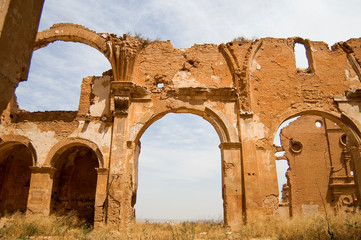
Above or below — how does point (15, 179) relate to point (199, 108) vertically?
below

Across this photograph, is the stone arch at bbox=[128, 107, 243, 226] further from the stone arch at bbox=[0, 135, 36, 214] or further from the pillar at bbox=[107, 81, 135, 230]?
the stone arch at bbox=[0, 135, 36, 214]

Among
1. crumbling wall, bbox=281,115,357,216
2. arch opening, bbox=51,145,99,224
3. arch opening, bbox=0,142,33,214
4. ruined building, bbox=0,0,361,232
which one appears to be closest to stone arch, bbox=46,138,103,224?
arch opening, bbox=51,145,99,224

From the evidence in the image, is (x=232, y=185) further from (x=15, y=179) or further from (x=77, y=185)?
(x=15, y=179)

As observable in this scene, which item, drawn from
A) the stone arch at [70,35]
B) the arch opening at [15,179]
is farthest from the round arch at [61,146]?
the stone arch at [70,35]

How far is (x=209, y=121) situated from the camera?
9.41 metres

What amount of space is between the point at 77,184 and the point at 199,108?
21.4 feet

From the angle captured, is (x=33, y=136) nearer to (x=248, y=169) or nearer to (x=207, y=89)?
(x=207, y=89)

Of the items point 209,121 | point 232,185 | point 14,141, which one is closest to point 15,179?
point 14,141

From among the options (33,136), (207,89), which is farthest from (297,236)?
(33,136)

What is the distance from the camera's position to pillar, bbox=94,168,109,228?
27.7 feet

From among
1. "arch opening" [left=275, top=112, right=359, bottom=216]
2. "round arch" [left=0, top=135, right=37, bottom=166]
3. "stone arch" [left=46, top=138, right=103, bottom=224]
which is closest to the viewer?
"round arch" [left=0, top=135, right=37, bottom=166]

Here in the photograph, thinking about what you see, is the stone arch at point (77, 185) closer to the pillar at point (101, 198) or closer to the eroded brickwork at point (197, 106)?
the eroded brickwork at point (197, 106)

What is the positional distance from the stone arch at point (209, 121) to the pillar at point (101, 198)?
1.34 m

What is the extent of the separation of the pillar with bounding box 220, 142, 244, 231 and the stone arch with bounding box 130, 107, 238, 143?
0.31m
